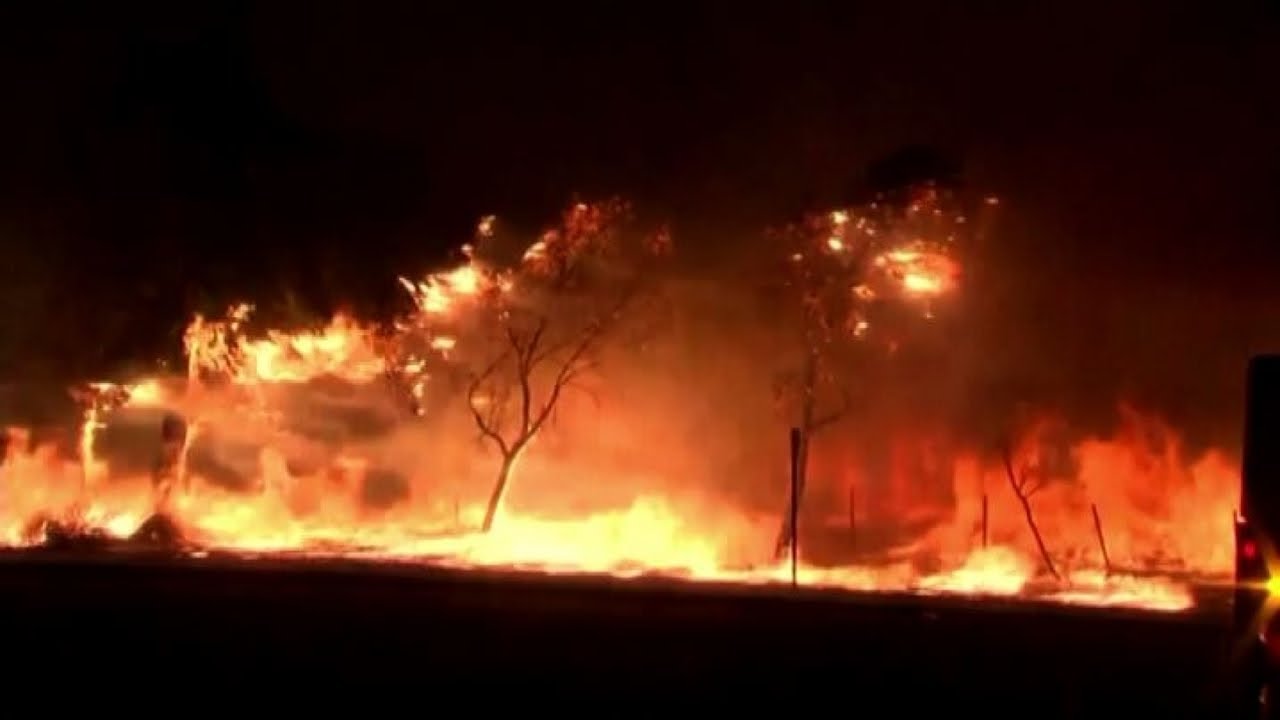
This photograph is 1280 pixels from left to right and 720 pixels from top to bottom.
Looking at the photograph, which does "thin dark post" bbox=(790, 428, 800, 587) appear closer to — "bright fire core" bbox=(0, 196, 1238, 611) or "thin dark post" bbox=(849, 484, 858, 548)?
"bright fire core" bbox=(0, 196, 1238, 611)

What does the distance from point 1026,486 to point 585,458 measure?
24.2ft

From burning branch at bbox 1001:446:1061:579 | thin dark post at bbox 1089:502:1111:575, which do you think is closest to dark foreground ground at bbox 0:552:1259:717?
thin dark post at bbox 1089:502:1111:575

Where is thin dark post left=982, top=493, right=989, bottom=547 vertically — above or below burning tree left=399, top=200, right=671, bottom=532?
below

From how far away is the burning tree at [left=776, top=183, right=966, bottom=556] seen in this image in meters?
22.6

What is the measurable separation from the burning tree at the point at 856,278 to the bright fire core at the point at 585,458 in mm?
47

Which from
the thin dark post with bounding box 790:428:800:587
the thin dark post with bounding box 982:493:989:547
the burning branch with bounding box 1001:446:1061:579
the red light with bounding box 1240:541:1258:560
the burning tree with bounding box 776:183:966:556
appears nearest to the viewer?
the red light with bounding box 1240:541:1258:560

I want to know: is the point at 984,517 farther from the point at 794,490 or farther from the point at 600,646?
the point at 600,646

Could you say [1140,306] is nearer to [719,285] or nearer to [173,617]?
[719,285]

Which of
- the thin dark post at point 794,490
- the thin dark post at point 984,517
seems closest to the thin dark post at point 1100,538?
the thin dark post at point 984,517

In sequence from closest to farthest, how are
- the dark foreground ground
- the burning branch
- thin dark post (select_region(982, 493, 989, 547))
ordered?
the dark foreground ground
the burning branch
thin dark post (select_region(982, 493, 989, 547))

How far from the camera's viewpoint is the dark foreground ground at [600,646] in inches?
411

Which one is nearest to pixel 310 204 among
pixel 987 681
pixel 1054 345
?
pixel 1054 345

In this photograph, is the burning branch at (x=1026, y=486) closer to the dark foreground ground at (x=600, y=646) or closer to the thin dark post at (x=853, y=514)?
the thin dark post at (x=853, y=514)

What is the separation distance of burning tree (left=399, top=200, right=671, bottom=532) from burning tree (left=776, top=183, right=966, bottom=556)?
2.64 metres
